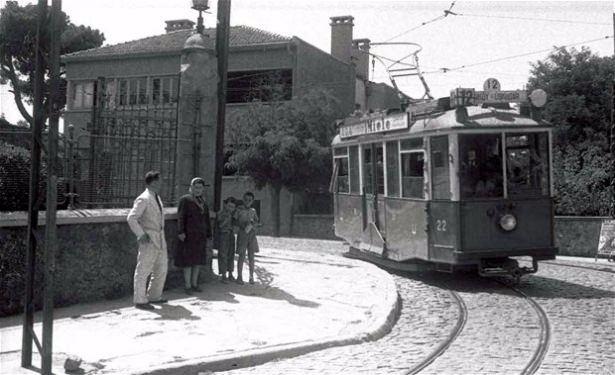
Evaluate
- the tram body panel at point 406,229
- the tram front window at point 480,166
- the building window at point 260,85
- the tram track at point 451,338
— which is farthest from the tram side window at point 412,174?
the building window at point 260,85

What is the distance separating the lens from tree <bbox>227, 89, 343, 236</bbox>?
25.5m

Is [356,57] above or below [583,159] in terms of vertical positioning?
above

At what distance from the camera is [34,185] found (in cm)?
605

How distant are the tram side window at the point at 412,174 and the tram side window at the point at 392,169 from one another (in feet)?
0.77

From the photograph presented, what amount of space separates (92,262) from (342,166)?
755 cm

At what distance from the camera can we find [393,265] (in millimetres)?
13109

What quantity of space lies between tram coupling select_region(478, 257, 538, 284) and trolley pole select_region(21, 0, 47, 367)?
7028 mm

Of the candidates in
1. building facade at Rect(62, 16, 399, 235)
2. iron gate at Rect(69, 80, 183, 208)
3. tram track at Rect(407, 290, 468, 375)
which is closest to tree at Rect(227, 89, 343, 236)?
building facade at Rect(62, 16, 399, 235)

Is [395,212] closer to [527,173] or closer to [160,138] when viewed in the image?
[527,173]

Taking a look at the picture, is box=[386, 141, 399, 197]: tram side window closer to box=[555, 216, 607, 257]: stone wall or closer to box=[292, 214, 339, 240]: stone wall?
box=[555, 216, 607, 257]: stone wall

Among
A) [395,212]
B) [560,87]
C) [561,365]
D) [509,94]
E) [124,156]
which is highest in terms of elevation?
[560,87]

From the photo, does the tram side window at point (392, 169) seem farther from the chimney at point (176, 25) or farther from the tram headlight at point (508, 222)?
the chimney at point (176, 25)

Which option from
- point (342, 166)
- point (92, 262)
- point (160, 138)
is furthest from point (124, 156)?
point (342, 166)

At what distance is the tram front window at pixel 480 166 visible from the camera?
1063 cm
